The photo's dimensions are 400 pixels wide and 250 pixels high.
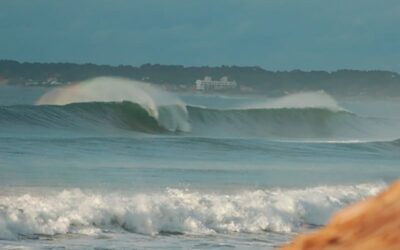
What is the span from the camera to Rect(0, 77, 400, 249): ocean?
43.4 ft

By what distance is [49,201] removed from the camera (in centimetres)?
1438

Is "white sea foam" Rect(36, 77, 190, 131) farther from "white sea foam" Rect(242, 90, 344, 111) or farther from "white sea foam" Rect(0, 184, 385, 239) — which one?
"white sea foam" Rect(0, 184, 385, 239)

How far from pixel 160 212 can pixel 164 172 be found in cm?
622

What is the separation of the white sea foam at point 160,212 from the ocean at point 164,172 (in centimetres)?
2

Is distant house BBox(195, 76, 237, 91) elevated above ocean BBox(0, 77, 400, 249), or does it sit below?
above

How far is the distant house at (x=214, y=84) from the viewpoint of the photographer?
9144cm

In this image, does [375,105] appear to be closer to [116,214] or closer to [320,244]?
[116,214]

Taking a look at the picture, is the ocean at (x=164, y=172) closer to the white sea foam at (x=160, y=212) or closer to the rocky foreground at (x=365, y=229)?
the white sea foam at (x=160, y=212)

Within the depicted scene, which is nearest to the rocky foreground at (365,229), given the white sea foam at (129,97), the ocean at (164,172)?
the ocean at (164,172)

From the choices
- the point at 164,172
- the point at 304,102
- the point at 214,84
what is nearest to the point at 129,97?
the point at 304,102

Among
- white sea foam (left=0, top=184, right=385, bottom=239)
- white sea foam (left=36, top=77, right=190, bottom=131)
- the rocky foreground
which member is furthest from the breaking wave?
the rocky foreground

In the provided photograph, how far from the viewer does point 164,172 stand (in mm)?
20562

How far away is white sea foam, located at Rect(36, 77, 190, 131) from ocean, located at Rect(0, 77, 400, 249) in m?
0.08

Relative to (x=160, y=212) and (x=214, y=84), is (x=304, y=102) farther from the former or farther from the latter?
(x=214, y=84)
